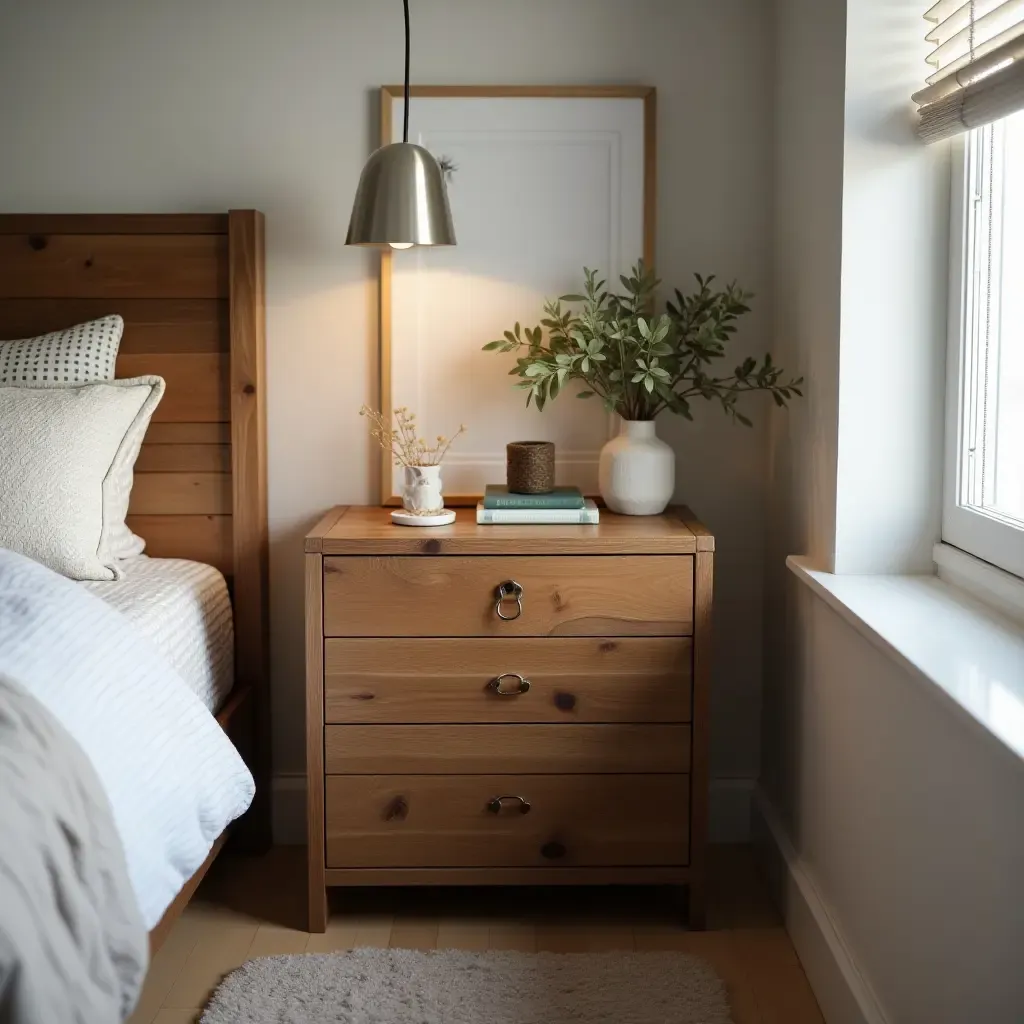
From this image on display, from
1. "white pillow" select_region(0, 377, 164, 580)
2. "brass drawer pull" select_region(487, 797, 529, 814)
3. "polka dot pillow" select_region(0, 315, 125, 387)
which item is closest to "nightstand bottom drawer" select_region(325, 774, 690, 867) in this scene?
"brass drawer pull" select_region(487, 797, 529, 814)

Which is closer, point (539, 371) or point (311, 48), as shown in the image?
point (539, 371)

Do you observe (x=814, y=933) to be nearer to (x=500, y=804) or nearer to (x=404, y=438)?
(x=500, y=804)

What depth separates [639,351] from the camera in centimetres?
241

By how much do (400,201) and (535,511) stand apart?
0.65 meters

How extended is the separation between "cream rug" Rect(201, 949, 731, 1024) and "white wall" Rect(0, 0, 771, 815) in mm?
1143

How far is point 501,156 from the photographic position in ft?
8.64

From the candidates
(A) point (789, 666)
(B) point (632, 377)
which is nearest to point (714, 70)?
(B) point (632, 377)

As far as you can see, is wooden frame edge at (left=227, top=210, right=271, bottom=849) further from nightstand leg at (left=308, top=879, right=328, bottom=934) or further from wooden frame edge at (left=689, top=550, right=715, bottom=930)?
wooden frame edge at (left=689, top=550, right=715, bottom=930)

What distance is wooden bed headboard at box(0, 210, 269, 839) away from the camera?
261 cm

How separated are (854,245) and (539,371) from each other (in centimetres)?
64

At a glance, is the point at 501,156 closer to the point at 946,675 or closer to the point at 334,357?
the point at 334,357

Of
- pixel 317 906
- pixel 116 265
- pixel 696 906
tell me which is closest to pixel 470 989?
pixel 317 906

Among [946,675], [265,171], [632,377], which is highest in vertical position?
[265,171]

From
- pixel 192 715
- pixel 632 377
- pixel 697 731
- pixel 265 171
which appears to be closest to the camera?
pixel 192 715
